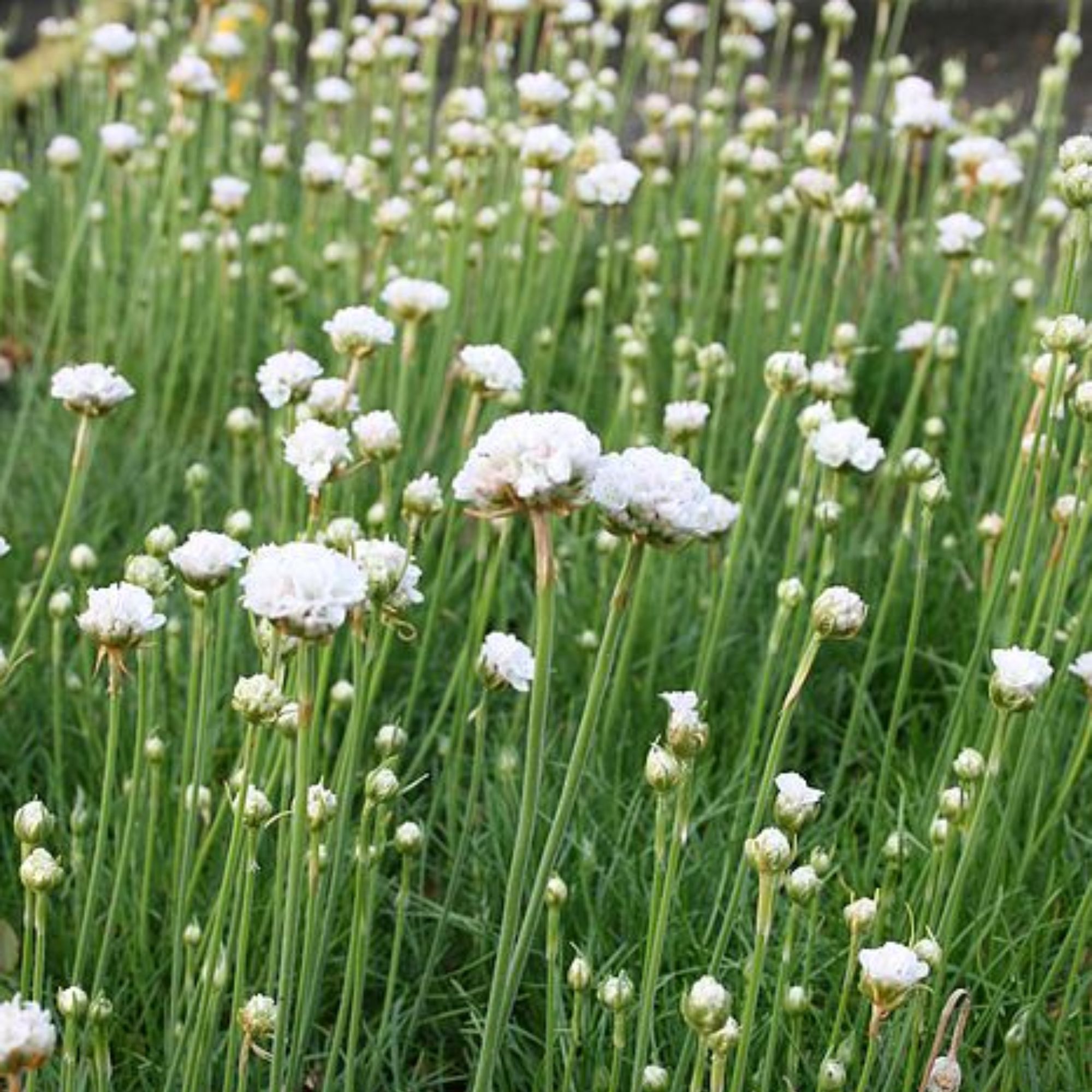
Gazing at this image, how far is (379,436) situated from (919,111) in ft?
4.83

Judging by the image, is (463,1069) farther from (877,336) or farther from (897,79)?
(897,79)

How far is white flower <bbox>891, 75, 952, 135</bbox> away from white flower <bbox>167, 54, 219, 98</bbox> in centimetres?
123

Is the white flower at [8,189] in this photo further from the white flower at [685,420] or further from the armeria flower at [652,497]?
the armeria flower at [652,497]

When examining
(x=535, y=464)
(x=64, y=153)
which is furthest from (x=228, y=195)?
(x=535, y=464)

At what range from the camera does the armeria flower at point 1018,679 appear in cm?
195

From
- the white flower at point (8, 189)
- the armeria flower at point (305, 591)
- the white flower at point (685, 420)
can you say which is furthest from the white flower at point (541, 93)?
the armeria flower at point (305, 591)

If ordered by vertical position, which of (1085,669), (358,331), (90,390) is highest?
(358,331)

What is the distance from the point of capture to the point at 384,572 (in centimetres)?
182

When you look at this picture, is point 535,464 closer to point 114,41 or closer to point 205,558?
point 205,558

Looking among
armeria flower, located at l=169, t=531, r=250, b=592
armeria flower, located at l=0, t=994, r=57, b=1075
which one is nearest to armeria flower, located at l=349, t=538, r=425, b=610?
armeria flower, located at l=169, t=531, r=250, b=592

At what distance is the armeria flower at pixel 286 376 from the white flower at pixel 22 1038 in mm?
1115

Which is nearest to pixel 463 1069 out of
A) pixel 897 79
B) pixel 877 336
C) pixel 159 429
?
pixel 159 429

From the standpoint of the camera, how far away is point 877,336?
3881 mm

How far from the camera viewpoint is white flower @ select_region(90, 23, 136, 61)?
371cm
